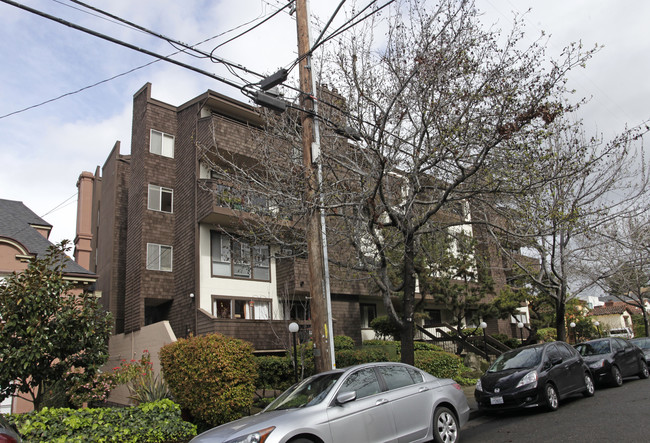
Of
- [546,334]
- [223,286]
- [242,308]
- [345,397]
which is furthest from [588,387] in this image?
[546,334]

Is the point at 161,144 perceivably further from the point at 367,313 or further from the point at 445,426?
the point at 445,426

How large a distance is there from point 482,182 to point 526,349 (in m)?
4.12

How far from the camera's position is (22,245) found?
1511 cm

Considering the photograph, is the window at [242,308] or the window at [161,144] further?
the window at [161,144]

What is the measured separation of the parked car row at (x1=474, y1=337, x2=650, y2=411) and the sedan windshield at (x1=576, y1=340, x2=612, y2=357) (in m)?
0.52

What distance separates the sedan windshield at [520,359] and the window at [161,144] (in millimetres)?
16045

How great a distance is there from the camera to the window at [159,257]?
20062mm

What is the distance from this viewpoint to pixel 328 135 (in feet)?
42.2

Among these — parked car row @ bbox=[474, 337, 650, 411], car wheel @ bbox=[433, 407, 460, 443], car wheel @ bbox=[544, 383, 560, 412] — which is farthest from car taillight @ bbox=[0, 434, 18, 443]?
car wheel @ bbox=[544, 383, 560, 412]

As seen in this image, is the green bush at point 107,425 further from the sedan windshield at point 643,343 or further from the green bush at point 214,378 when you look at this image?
the sedan windshield at point 643,343

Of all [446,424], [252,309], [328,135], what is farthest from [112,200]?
[446,424]

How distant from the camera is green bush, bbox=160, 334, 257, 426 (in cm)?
1081

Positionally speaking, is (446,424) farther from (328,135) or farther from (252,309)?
(252,309)

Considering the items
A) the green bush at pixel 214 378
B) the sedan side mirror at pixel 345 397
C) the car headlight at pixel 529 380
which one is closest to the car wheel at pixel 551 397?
the car headlight at pixel 529 380
